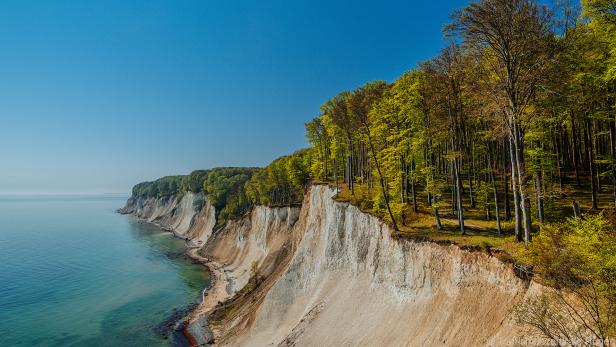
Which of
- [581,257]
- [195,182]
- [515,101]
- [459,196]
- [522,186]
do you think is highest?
[515,101]

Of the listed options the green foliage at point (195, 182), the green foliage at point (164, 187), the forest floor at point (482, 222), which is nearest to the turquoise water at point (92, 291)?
the green foliage at point (195, 182)

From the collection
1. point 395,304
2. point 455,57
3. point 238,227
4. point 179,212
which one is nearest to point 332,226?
point 395,304

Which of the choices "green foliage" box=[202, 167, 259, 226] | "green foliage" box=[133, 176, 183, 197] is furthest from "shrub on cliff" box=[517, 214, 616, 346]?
"green foliage" box=[133, 176, 183, 197]

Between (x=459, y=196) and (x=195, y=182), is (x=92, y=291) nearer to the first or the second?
(x=459, y=196)

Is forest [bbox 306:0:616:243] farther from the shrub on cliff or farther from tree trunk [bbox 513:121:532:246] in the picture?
the shrub on cliff

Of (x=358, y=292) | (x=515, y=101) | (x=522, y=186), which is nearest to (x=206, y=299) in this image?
(x=358, y=292)

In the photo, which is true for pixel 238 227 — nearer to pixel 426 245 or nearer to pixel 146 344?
pixel 146 344

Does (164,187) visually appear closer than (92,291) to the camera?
No
